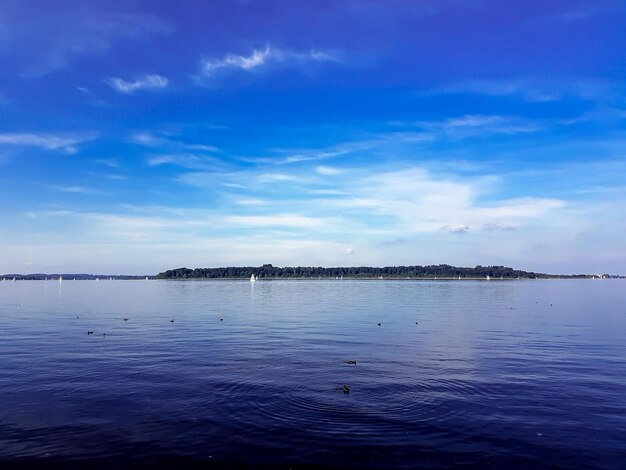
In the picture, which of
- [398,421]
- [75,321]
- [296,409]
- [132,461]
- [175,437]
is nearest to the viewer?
[132,461]

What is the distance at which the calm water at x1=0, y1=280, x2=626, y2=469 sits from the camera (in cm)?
1770

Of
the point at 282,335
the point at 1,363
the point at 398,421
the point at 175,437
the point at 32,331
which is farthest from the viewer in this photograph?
the point at 32,331

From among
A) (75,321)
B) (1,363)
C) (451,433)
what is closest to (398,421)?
(451,433)

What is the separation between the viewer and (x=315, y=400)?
2411cm

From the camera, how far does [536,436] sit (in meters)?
19.5

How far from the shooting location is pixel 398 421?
20922 mm

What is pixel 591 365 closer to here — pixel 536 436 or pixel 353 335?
pixel 536 436

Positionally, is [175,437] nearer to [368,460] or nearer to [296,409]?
[296,409]

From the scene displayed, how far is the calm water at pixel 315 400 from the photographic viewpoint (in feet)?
58.1

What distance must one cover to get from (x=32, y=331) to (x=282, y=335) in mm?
29333

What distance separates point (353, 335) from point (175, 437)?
33.1 m

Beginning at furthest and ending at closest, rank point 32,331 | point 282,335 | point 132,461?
1. point 32,331
2. point 282,335
3. point 132,461

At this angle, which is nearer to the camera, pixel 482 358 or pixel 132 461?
pixel 132 461

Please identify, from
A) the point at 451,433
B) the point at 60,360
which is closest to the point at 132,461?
the point at 451,433
